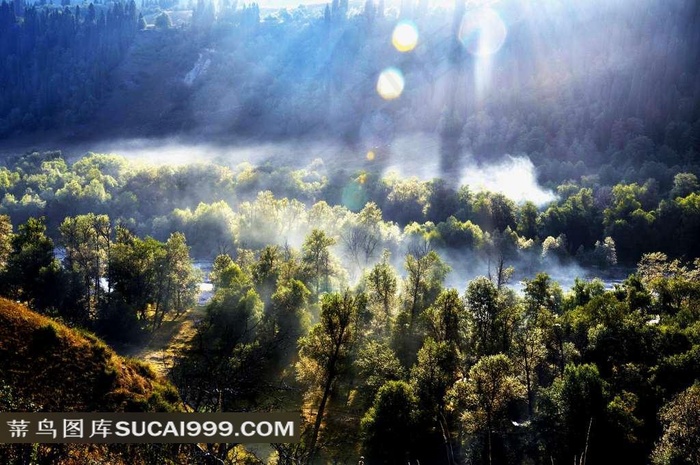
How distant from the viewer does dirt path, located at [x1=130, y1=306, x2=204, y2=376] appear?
75375 mm

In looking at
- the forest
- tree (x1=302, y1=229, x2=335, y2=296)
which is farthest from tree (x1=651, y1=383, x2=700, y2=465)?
tree (x1=302, y1=229, x2=335, y2=296)

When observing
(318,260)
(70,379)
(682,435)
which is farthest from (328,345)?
(682,435)

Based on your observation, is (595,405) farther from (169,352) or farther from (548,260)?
(548,260)

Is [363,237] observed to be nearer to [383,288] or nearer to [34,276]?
[383,288]

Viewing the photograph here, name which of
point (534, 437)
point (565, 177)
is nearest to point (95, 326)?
point (534, 437)

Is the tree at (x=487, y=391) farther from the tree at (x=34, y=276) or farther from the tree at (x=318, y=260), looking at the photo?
the tree at (x=34, y=276)

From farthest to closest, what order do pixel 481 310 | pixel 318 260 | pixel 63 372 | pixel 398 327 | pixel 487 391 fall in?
pixel 318 260 < pixel 398 327 < pixel 481 310 < pixel 487 391 < pixel 63 372

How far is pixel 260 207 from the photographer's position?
429 feet

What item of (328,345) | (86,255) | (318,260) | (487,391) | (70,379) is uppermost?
(86,255)

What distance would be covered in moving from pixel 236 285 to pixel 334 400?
85.2 feet

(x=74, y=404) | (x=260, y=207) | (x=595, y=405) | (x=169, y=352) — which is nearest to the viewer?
(x=74, y=404)

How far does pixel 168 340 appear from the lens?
3314 inches

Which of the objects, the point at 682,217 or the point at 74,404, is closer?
the point at 74,404

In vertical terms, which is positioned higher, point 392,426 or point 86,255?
point 86,255
